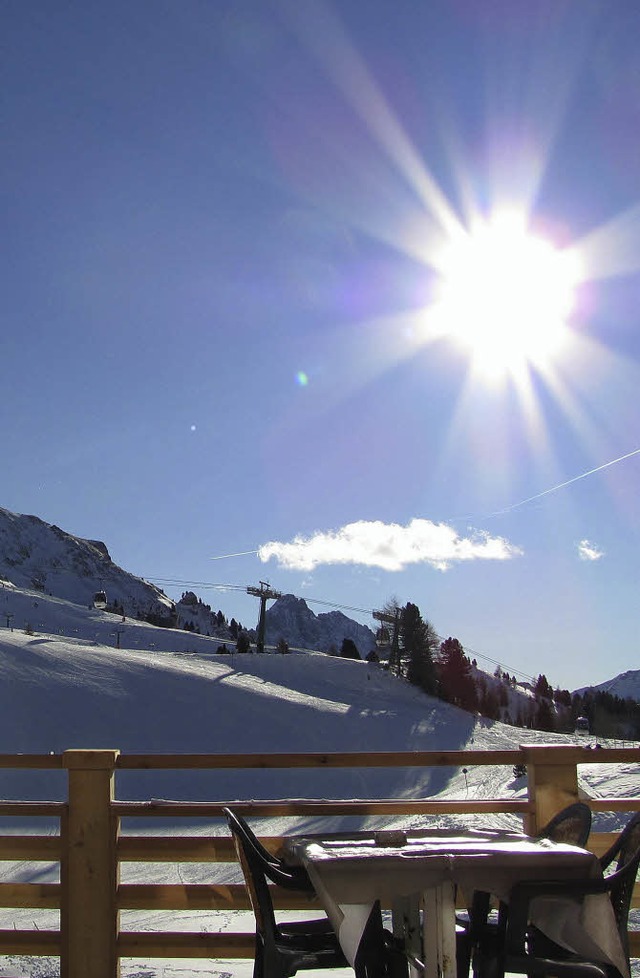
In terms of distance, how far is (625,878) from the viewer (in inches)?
95.9

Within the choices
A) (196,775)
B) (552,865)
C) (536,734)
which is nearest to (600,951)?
(552,865)

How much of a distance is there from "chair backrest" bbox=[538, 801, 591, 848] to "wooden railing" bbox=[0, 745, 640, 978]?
0.62m

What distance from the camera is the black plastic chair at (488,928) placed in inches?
99.2

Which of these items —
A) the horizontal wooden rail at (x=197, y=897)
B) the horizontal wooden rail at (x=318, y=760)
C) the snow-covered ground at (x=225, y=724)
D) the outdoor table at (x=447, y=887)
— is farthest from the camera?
the snow-covered ground at (x=225, y=724)

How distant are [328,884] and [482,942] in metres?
0.73

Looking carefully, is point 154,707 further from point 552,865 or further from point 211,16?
point 552,865

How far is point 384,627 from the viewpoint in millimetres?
51562

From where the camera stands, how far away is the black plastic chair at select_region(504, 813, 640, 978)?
2316mm

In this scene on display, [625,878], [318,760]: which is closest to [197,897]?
[318,760]

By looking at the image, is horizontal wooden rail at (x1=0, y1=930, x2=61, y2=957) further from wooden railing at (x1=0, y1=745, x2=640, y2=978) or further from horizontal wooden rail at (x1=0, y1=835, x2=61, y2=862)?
horizontal wooden rail at (x1=0, y1=835, x2=61, y2=862)

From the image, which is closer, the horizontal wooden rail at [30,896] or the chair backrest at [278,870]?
the chair backrest at [278,870]

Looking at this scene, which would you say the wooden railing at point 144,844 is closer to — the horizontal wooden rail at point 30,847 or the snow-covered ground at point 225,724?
the horizontal wooden rail at point 30,847

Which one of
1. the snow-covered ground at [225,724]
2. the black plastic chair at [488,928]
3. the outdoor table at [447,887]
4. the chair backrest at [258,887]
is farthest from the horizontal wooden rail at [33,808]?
the snow-covered ground at [225,724]

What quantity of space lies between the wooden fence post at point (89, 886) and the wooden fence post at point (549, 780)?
1903mm
